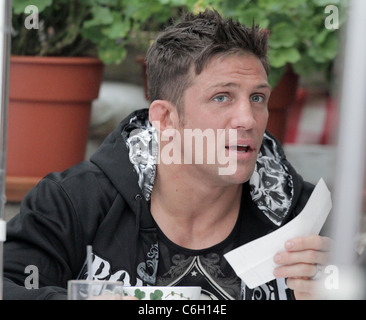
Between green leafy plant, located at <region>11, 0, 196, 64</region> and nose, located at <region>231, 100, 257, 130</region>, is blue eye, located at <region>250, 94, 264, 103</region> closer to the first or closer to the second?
nose, located at <region>231, 100, 257, 130</region>

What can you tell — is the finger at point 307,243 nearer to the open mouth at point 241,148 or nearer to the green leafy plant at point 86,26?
the open mouth at point 241,148

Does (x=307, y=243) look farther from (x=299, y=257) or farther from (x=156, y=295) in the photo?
(x=156, y=295)

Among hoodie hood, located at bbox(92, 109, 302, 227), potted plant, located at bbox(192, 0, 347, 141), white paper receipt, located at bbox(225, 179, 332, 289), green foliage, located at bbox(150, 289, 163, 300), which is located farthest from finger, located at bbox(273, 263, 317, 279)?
potted plant, located at bbox(192, 0, 347, 141)

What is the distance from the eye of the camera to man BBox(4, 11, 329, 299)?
6.73ft

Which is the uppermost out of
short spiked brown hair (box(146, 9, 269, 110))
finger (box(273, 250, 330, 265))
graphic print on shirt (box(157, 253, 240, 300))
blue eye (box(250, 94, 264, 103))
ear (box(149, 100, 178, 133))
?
short spiked brown hair (box(146, 9, 269, 110))

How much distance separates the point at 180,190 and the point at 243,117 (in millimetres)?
302

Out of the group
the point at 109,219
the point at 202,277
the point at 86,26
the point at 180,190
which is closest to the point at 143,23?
the point at 86,26

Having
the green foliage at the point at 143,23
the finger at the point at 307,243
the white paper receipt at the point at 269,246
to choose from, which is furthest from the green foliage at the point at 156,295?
the green foliage at the point at 143,23

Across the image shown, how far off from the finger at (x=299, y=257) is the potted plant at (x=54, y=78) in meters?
1.74

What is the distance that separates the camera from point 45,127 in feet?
11.2

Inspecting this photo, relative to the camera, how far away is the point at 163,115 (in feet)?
7.31

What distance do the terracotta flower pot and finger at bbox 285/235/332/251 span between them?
5.80 feet

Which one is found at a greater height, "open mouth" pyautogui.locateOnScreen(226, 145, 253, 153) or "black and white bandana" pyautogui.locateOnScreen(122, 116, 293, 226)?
"open mouth" pyautogui.locateOnScreen(226, 145, 253, 153)

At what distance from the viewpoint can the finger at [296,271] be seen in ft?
5.93
